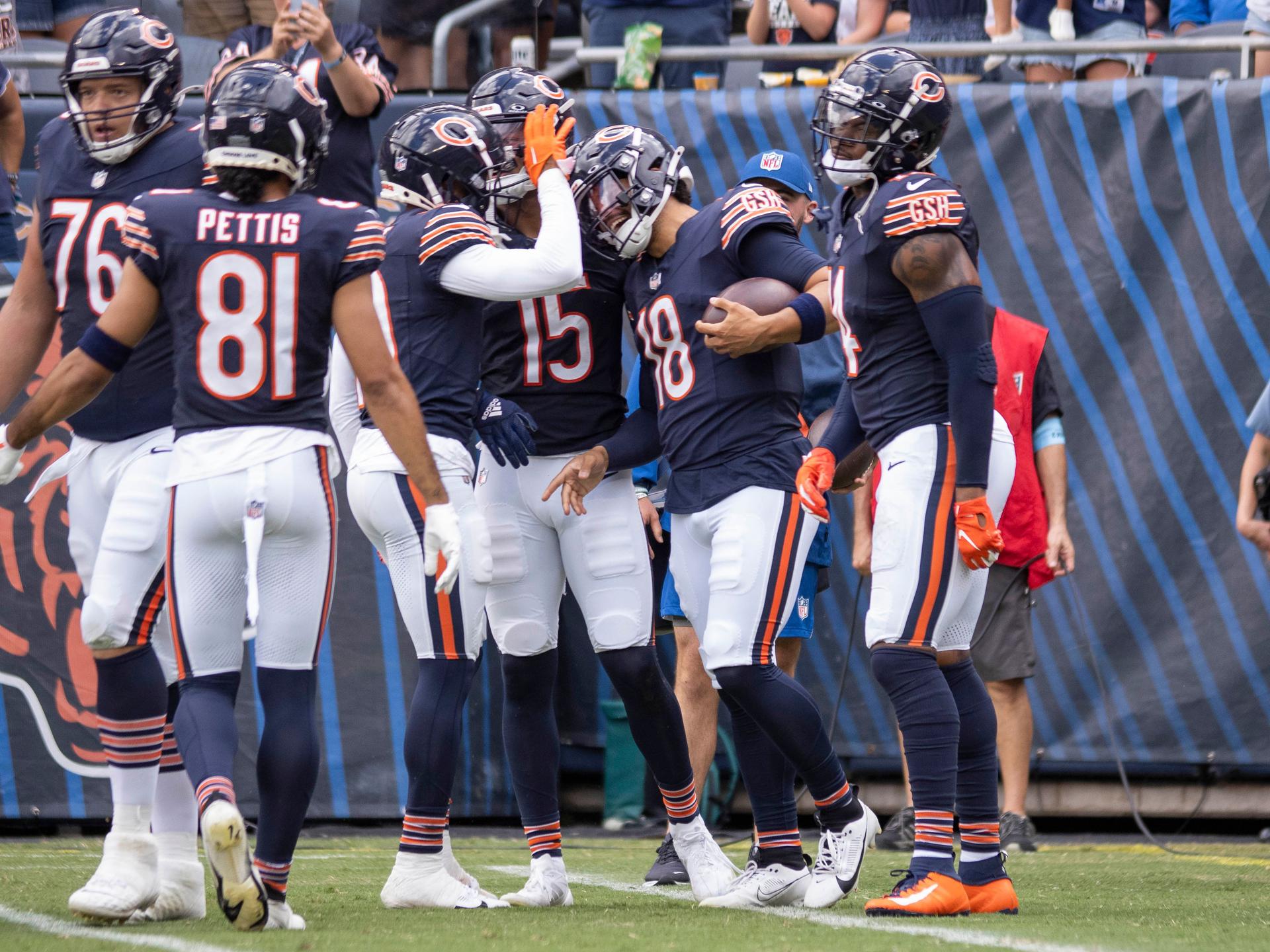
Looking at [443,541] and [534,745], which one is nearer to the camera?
[443,541]

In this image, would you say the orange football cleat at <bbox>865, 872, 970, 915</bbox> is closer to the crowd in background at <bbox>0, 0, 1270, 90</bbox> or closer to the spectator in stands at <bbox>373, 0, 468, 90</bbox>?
the crowd in background at <bbox>0, 0, 1270, 90</bbox>

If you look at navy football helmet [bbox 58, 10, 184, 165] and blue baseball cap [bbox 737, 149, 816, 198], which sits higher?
navy football helmet [bbox 58, 10, 184, 165]

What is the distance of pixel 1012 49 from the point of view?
6.67m

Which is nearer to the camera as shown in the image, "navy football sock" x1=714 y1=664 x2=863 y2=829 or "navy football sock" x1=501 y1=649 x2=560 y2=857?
"navy football sock" x1=714 y1=664 x2=863 y2=829

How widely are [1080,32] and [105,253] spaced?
191 inches

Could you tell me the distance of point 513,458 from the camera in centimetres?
446

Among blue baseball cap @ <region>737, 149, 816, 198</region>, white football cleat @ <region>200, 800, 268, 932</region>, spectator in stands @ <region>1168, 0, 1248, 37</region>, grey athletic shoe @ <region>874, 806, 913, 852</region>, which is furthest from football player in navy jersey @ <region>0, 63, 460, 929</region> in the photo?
spectator in stands @ <region>1168, 0, 1248, 37</region>

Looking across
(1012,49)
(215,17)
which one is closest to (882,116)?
(1012,49)

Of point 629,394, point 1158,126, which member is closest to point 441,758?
point 629,394

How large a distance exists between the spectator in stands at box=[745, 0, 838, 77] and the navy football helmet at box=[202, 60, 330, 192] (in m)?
4.50

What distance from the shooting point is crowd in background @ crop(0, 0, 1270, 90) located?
7.12 m

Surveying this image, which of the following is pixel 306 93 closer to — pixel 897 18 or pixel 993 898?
pixel 993 898

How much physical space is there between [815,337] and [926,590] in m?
0.75

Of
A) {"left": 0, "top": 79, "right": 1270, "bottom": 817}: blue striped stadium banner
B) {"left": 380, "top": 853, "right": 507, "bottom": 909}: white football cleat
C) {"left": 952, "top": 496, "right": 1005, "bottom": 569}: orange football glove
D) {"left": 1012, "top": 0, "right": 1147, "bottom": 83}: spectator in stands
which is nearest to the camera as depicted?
{"left": 952, "top": 496, "right": 1005, "bottom": 569}: orange football glove
